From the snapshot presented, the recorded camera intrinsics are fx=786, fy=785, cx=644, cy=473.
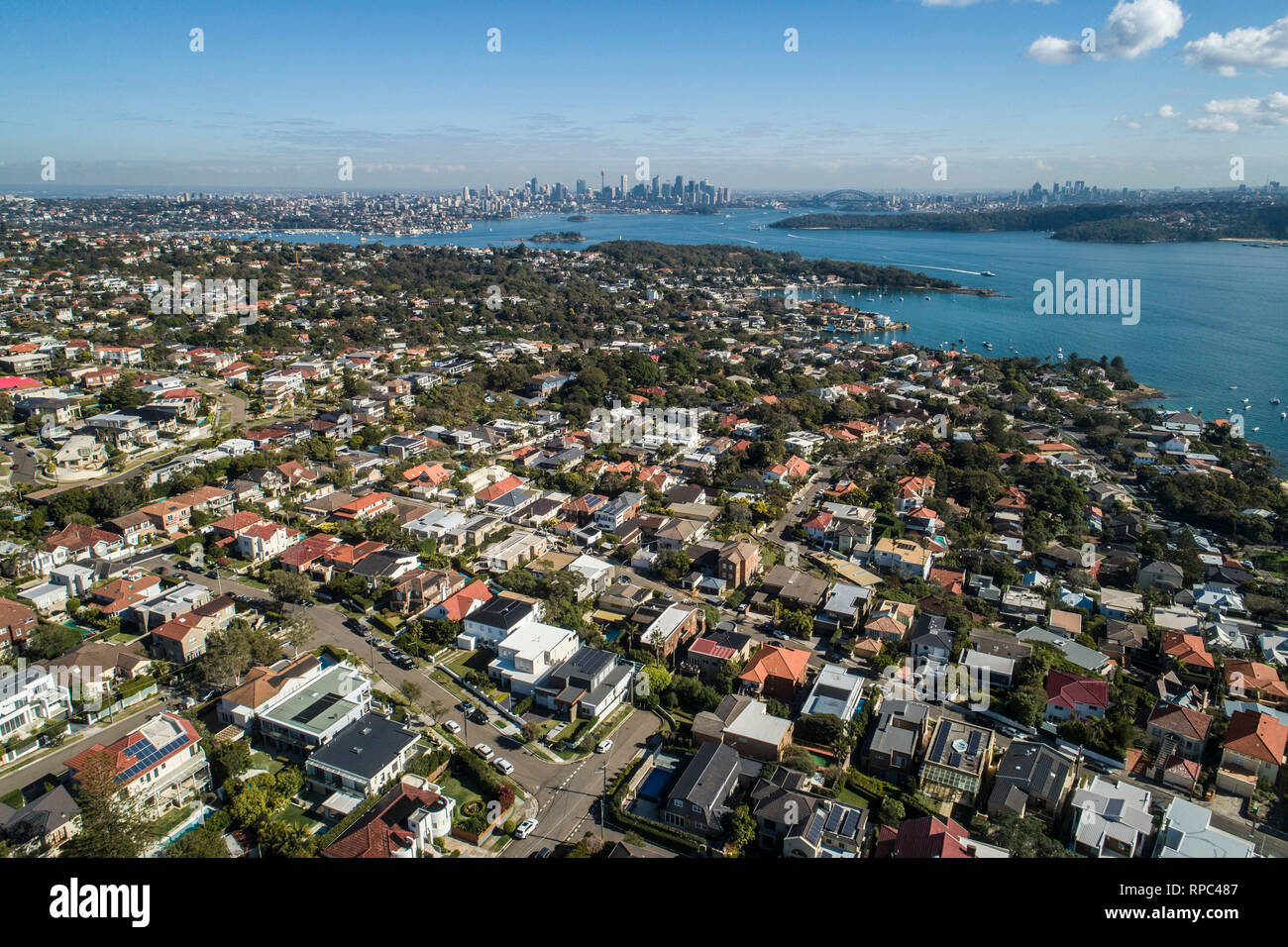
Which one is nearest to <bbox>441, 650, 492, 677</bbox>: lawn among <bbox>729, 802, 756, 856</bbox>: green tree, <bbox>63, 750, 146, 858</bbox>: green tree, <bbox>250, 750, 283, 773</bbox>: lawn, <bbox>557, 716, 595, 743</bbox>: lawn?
<bbox>557, 716, 595, 743</bbox>: lawn

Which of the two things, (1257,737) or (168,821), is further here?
(1257,737)

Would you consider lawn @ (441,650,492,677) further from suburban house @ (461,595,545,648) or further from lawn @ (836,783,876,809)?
lawn @ (836,783,876,809)

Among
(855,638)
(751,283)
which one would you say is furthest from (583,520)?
(751,283)

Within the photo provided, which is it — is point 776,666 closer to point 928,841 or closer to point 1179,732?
point 928,841

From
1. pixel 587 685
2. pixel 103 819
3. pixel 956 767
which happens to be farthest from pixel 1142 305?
pixel 103 819

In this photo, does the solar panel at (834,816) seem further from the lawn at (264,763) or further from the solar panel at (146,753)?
the solar panel at (146,753)

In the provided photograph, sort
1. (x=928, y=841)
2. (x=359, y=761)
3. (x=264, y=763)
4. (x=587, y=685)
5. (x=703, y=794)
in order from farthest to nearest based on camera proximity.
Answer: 1. (x=587, y=685)
2. (x=264, y=763)
3. (x=359, y=761)
4. (x=703, y=794)
5. (x=928, y=841)

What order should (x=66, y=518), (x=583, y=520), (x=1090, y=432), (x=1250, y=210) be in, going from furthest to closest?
(x=1250, y=210) < (x=1090, y=432) < (x=583, y=520) < (x=66, y=518)

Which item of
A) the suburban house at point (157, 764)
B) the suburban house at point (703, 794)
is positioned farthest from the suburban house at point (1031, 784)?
the suburban house at point (157, 764)

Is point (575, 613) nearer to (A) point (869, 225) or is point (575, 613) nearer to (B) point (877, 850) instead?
(B) point (877, 850)
